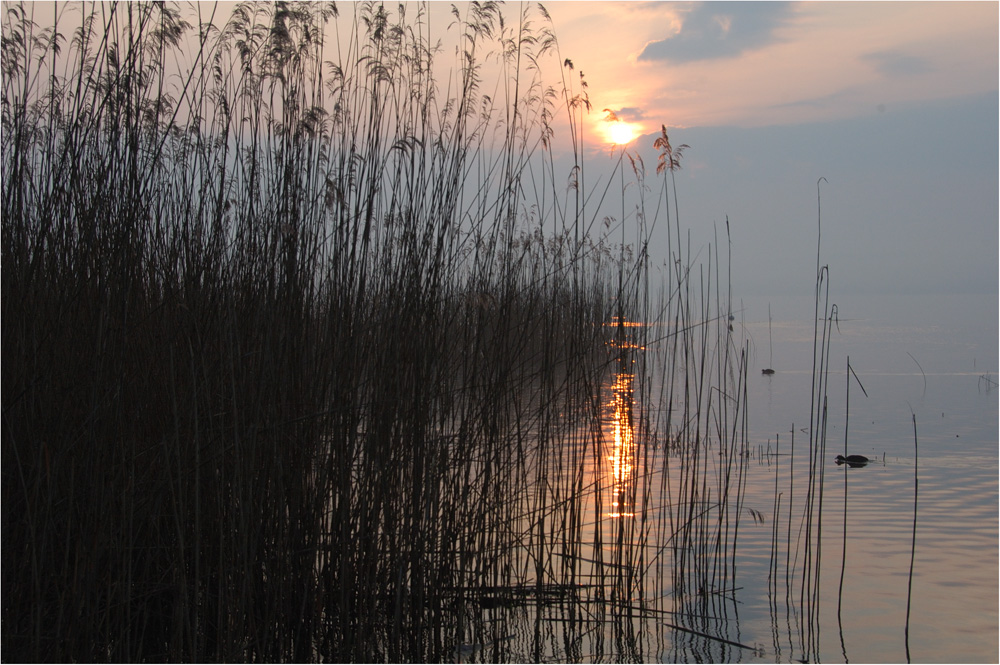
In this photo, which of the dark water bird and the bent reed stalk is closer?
the bent reed stalk

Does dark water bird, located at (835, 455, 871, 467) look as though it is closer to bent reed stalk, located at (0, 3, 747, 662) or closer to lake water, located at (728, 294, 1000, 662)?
lake water, located at (728, 294, 1000, 662)

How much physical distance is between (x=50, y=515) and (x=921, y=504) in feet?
11.8

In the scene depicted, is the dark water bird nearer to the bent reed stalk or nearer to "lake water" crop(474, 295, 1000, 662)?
"lake water" crop(474, 295, 1000, 662)

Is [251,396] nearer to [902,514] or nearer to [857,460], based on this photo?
[902,514]

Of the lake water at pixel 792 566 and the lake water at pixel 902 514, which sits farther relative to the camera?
the lake water at pixel 902 514

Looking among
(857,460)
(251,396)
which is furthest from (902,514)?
(251,396)

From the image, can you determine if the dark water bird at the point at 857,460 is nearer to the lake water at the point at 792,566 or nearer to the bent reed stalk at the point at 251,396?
the lake water at the point at 792,566

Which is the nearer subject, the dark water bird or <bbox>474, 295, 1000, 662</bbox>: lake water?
<bbox>474, 295, 1000, 662</bbox>: lake water

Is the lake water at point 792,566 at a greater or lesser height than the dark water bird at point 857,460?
lesser

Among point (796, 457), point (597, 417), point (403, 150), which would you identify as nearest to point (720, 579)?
point (597, 417)

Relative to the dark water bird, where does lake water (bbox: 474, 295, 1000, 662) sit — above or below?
below

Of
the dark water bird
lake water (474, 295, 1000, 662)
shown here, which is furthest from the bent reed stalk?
the dark water bird

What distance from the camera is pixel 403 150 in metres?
2.13

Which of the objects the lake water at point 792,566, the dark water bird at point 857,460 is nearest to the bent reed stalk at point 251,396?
the lake water at point 792,566
